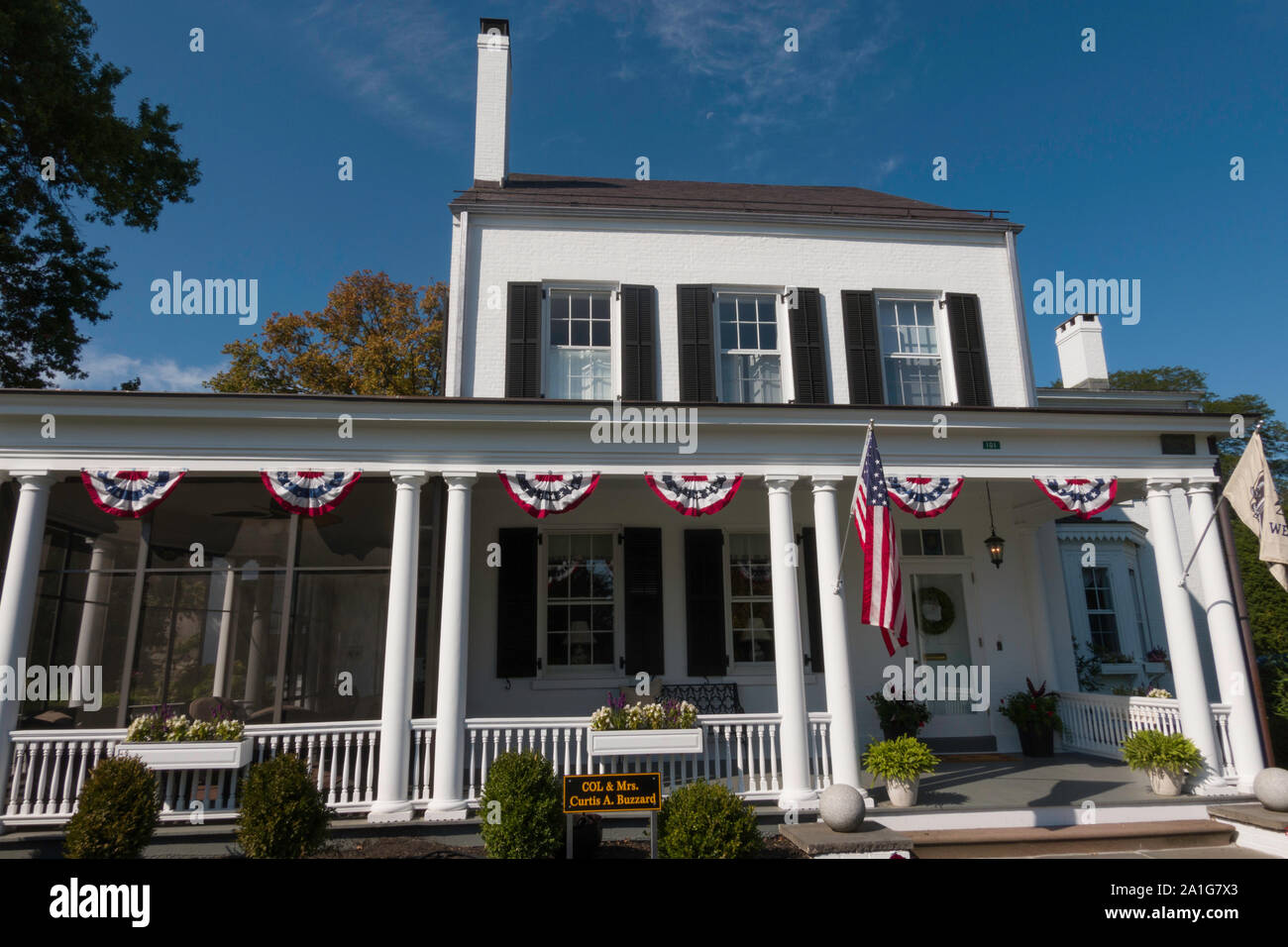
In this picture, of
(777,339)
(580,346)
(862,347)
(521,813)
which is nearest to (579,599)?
(580,346)

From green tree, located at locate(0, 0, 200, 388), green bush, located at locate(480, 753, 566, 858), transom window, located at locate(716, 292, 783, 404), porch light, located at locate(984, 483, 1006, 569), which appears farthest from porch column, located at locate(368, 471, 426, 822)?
green tree, located at locate(0, 0, 200, 388)

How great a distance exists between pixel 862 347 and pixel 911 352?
3.18 ft

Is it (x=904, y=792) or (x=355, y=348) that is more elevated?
(x=355, y=348)

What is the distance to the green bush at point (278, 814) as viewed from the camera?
6.14 m

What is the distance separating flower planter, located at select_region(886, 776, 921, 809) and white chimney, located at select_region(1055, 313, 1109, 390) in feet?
39.1

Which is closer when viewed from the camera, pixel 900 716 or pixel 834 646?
pixel 834 646

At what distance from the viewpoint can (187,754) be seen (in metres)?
7.41

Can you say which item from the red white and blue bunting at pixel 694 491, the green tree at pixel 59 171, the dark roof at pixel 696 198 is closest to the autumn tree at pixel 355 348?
the green tree at pixel 59 171

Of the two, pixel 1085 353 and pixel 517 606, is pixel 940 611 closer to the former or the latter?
pixel 517 606

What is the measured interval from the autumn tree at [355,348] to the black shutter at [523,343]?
15.6 meters

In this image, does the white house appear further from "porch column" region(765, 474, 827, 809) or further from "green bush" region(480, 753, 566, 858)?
"green bush" region(480, 753, 566, 858)

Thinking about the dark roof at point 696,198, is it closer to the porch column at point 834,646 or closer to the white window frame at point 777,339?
the white window frame at point 777,339

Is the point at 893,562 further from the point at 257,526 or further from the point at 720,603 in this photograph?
the point at 257,526

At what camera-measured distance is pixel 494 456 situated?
8641 millimetres
